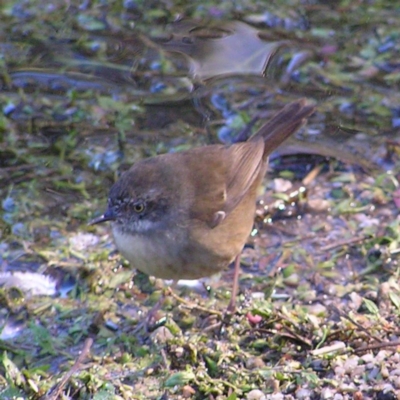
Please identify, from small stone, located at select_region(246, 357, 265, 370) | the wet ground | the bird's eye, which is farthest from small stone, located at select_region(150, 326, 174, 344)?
the bird's eye

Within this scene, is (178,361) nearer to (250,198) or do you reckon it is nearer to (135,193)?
(135,193)

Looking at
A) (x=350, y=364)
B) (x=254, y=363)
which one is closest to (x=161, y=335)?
(x=254, y=363)

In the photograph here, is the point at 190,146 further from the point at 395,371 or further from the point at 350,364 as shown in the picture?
the point at 395,371

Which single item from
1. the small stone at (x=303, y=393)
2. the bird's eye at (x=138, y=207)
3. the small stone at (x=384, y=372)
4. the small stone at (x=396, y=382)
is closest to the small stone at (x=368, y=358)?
the small stone at (x=384, y=372)

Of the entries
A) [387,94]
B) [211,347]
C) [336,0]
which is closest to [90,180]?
[211,347]

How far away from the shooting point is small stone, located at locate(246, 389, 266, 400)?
14.6 ft

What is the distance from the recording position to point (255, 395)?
447 cm

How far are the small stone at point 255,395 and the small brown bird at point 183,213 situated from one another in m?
0.88

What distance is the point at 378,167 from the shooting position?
7.01 m

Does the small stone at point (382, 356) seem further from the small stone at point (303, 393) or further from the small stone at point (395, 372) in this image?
the small stone at point (303, 393)

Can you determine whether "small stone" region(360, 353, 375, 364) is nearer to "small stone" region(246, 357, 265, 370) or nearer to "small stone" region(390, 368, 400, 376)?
"small stone" region(390, 368, 400, 376)

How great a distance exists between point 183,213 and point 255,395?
140 centimetres

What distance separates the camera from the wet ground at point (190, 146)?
4762 millimetres

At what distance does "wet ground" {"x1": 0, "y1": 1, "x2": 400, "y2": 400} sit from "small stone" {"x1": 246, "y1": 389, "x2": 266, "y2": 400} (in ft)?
0.07
